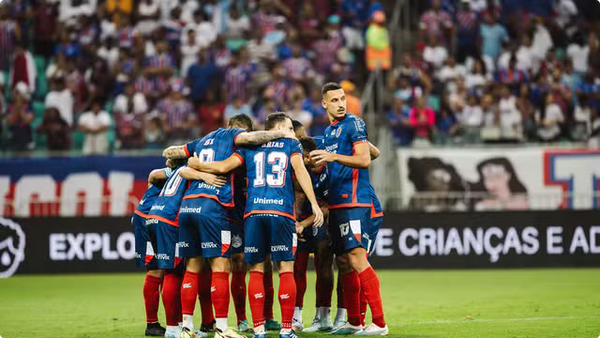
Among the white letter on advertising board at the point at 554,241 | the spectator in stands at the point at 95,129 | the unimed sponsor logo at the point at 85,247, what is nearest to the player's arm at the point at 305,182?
the unimed sponsor logo at the point at 85,247

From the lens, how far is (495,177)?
1859 centimetres

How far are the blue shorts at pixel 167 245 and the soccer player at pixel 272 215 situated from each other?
0.85 meters

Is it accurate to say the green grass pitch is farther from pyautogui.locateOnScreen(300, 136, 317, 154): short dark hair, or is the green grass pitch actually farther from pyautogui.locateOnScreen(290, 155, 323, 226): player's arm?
pyautogui.locateOnScreen(300, 136, 317, 154): short dark hair

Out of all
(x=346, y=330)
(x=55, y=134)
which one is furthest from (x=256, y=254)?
(x=55, y=134)

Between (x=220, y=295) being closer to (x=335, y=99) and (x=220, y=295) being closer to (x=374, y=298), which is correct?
(x=374, y=298)

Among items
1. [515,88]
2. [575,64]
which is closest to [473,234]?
[515,88]

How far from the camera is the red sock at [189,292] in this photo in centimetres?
871

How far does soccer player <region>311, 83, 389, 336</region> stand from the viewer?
30.2 ft

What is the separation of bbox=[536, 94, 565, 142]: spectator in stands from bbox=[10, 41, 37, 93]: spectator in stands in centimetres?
1196

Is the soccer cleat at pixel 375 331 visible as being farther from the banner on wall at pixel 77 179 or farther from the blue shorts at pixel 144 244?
the banner on wall at pixel 77 179

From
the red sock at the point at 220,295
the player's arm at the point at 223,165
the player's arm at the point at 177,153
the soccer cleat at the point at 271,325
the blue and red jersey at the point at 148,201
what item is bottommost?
the soccer cleat at the point at 271,325

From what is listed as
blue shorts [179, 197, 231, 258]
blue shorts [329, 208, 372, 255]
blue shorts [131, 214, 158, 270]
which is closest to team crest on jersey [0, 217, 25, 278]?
blue shorts [131, 214, 158, 270]

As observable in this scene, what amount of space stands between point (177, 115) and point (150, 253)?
36.3 ft

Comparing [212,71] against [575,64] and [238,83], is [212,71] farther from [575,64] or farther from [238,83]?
[575,64]
